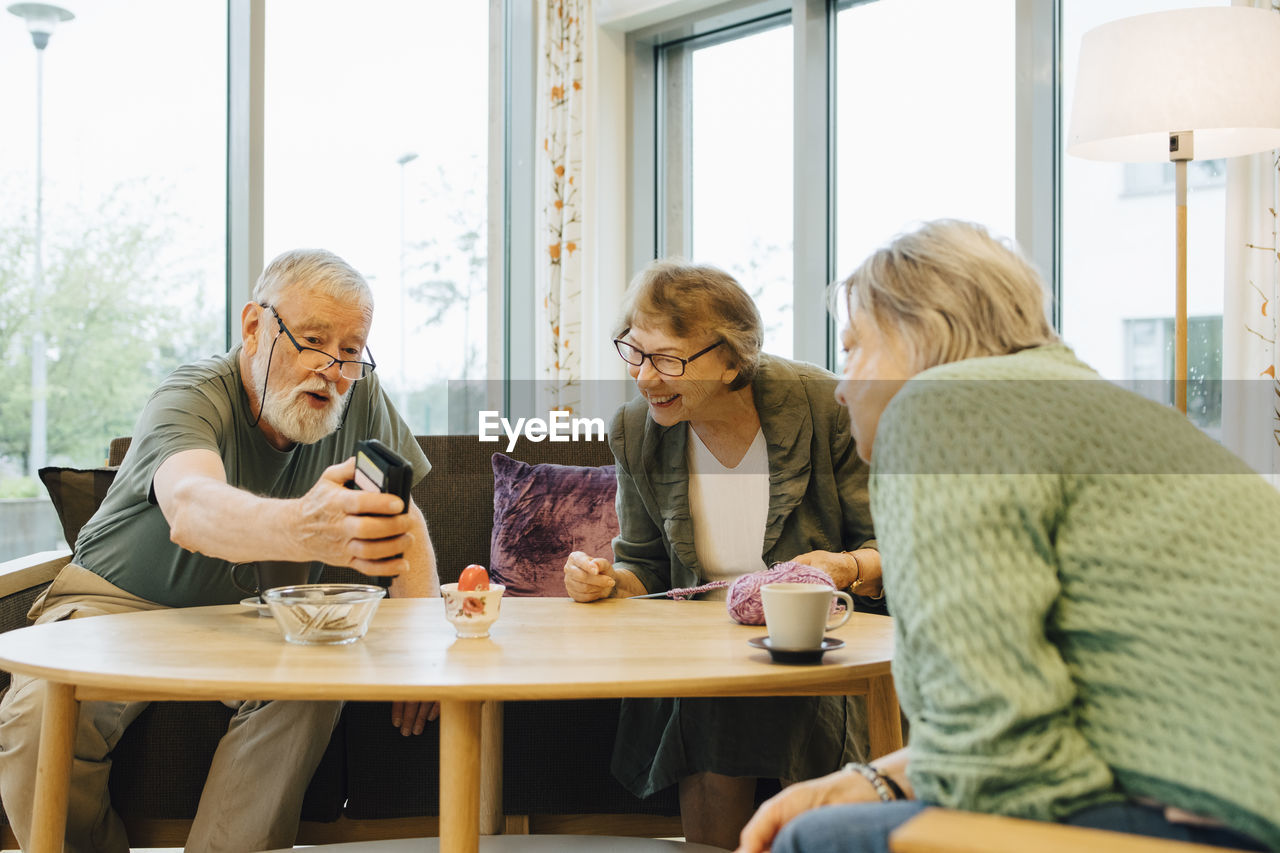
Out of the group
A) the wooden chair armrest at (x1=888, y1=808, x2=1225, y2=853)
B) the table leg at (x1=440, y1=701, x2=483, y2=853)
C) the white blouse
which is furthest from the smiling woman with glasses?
the wooden chair armrest at (x1=888, y1=808, x2=1225, y2=853)

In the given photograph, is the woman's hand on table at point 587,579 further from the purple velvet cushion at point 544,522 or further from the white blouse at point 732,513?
the purple velvet cushion at point 544,522

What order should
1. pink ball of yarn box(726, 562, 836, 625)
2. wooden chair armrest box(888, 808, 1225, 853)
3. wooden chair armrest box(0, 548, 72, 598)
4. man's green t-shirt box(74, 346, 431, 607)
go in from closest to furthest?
wooden chair armrest box(888, 808, 1225, 853), pink ball of yarn box(726, 562, 836, 625), man's green t-shirt box(74, 346, 431, 607), wooden chair armrest box(0, 548, 72, 598)

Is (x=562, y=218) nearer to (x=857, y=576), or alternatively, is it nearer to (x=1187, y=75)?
(x=1187, y=75)

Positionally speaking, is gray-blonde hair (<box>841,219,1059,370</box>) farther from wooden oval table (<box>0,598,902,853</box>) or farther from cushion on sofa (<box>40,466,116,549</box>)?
A: cushion on sofa (<box>40,466,116,549</box>)

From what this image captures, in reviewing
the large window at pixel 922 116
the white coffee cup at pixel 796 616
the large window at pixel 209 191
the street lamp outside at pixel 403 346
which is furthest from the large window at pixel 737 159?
the white coffee cup at pixel 796 616

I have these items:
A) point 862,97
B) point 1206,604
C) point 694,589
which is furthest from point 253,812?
point 862,97

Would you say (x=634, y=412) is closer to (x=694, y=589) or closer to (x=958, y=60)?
(x=694, y=589)

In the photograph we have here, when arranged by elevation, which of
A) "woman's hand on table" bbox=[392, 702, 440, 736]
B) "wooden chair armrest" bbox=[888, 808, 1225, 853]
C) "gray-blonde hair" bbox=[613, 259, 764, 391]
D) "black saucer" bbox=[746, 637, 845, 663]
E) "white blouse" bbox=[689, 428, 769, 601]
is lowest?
"woman's hand on table" bbox=[392, 702, 440, 736]

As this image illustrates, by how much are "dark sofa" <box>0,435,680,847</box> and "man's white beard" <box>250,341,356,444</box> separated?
496mm

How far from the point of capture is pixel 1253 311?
8.37 ft

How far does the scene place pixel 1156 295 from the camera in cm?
299

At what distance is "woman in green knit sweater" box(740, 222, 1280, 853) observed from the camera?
0.80 meters

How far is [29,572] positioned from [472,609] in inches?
45.8

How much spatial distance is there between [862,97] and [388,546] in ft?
9.51
